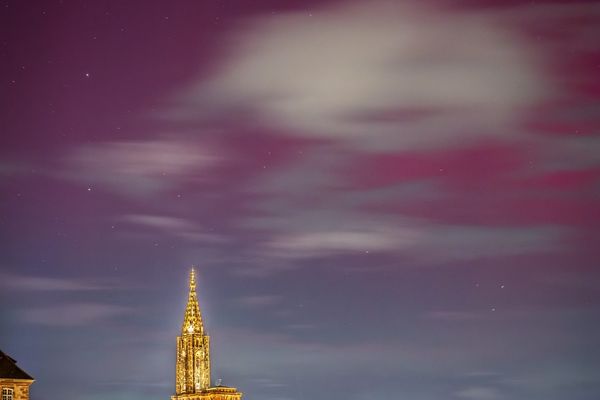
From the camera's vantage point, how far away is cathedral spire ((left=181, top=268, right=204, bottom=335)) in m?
155

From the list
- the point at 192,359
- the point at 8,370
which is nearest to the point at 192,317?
the point at 192,359

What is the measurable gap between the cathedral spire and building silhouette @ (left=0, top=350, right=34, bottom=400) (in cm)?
7767

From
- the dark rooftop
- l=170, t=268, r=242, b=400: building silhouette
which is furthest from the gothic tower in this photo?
the dark rooftop

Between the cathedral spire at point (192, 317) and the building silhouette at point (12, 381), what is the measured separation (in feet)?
255

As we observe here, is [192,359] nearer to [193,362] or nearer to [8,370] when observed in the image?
[193,362]

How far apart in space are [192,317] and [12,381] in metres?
80.6

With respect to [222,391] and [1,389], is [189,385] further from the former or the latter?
[1,389]

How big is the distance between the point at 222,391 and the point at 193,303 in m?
16.8

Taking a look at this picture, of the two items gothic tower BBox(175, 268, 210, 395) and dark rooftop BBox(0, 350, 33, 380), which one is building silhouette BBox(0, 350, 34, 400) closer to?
dark rooftop BBox(0, 350, 33, 380)

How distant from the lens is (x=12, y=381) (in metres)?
76.2

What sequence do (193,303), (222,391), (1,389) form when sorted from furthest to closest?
(193,303)
(222,391)
(1,389)

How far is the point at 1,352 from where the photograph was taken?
77688mm

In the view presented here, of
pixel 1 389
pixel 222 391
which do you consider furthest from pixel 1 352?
pixel 222 391

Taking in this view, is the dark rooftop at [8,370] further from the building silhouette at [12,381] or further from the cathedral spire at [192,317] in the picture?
the cathedral spire at [192,317]
